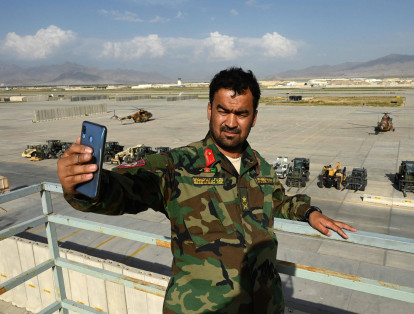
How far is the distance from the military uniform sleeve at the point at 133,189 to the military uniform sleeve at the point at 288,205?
138 cm

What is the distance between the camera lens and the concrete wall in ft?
20.3

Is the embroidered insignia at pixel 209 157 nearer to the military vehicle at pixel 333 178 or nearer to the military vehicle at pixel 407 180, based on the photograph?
the military vehicle at pixel 333 178

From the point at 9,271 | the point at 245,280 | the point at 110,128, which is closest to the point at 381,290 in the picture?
the point at 245,280

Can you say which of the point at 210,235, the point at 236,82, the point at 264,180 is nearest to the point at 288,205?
the point at 264,180

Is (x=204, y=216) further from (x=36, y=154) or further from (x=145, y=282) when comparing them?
(x=36, y=154)

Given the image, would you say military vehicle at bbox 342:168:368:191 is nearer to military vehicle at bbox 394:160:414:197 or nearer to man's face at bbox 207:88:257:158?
military vehicle at bbox 394:160:414:197

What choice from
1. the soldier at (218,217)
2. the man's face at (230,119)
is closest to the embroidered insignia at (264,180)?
the soldier at (218,217)

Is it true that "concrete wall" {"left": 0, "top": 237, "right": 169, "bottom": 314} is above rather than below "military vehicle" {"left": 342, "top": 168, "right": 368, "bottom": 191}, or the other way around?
above

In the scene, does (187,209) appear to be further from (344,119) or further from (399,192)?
(344,119)

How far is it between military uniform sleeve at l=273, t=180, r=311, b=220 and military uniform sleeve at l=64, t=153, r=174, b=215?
4.51 ft

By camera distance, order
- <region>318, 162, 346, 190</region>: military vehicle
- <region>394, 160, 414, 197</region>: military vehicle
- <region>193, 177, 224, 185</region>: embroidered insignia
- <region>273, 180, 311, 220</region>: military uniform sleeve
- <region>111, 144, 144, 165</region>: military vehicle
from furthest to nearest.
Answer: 1. <region>111, 144, 144, 165</region>: military vehicle
2. <region>318, 162, 346, 190</region>: military vehicle
3. <region>394, 160, 414, 197</region>: military vehicle
4. <region>273, 180, 311, 220</region>: military uniform sleeve
5. <region>193, 177, 224, 185</region>: embroidered insignia

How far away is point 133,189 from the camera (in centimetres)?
262

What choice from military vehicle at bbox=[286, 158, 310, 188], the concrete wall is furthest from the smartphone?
military vehicle at bbox=[286, 158, 310, 188]

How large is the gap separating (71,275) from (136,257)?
465cm
